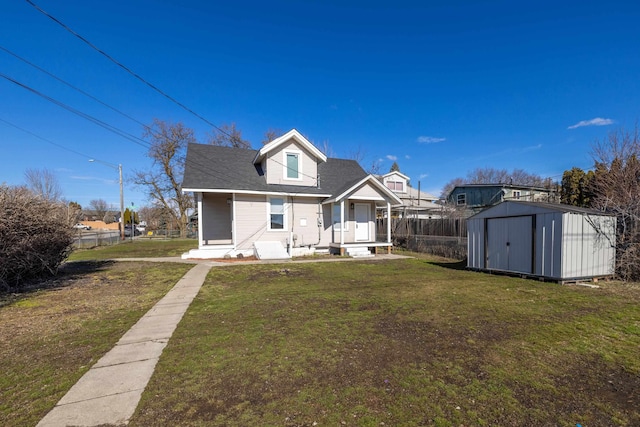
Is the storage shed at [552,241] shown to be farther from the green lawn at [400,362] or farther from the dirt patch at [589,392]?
the dirt patch at [589,392]

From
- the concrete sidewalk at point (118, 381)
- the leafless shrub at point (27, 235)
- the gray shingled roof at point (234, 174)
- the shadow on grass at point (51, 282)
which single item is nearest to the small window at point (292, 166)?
the gray shingled roof at point (234, 174)

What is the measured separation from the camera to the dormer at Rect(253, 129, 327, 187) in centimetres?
1541

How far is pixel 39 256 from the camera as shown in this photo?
8242 mm

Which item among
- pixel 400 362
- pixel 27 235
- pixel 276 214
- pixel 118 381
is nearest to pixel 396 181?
pixel 276 214

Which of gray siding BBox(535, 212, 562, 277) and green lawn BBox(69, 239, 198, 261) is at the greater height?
gray siding BBox(535, 212, 562, 277)

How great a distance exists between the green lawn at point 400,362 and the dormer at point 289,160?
958 cm

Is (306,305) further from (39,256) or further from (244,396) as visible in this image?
(39,256)

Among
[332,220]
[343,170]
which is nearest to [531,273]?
[332,220]

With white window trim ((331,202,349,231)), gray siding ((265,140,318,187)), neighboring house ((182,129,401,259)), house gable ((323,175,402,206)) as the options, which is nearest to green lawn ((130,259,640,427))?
neighboring house ((182,129,401,259))

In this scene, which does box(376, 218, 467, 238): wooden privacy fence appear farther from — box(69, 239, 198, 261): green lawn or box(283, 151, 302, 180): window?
box(69, 239, 198, 261): green lawn

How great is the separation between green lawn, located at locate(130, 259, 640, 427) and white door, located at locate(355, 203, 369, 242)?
9778 millimetres

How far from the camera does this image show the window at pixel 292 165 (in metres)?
15.8

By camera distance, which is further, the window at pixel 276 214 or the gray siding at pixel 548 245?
the window at pixel 276 214

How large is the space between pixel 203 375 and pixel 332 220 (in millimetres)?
13133
